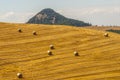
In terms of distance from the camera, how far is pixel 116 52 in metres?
35.2

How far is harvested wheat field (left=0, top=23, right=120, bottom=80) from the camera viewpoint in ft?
99.9

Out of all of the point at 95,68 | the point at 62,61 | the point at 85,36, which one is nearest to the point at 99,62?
the point at 95,68

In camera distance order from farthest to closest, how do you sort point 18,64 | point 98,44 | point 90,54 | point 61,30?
point 61,30, point 98,44, point 90,54, point 18,64

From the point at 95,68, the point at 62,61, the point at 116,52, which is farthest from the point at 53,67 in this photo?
the point at 116,52

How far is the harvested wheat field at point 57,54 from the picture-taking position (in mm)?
30453

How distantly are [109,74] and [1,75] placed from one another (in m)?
9.35

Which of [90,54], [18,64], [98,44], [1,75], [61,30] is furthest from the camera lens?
[61,30]

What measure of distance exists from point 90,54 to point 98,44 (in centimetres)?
283

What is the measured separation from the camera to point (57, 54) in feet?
113

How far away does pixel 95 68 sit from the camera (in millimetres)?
31594

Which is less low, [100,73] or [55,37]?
[55,37]

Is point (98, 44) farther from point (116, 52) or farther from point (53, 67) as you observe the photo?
point (53, 67)

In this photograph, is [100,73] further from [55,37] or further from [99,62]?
[55,37]

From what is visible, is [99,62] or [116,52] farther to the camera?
[116,52]
